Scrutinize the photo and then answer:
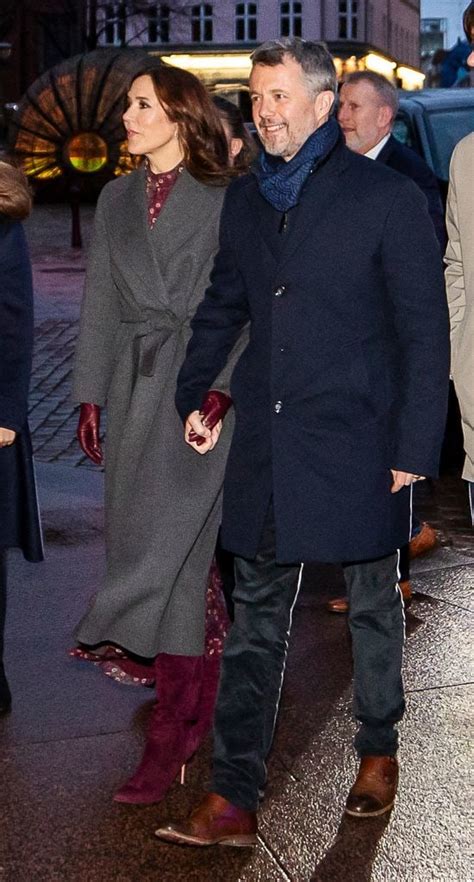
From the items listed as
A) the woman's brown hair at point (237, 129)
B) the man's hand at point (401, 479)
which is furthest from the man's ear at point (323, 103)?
the woman's brown hair at point (237, 129)

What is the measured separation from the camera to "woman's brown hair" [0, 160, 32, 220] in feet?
16.4

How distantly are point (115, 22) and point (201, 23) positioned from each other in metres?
26.0

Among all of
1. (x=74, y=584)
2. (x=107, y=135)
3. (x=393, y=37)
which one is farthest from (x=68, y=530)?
(x=393, y=37)

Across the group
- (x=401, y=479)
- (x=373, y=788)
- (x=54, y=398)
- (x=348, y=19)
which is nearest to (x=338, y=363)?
(x=401, y=479)

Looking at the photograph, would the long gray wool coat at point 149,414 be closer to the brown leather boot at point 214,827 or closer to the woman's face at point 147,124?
the woman's face at point 147,124

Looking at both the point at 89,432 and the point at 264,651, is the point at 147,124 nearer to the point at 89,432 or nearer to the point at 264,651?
the point at 89,432

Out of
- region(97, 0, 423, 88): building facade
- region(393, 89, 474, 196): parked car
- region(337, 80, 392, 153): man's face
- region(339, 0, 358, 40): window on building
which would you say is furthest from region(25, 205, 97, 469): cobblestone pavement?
region(339, 0, 358, 40): window on building

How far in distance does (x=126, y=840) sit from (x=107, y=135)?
130 ft

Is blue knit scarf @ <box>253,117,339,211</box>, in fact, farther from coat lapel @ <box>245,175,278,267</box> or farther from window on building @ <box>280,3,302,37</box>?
window on building @ <box>280,3,302,37</box>

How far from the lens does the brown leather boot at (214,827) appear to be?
4078 mm

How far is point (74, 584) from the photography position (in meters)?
6.86

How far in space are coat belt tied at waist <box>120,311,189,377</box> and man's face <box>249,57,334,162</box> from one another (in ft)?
2.46

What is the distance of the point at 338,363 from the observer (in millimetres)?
4031

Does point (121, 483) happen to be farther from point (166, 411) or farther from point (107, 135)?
point (107, 135)
